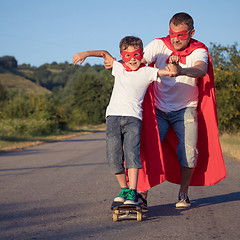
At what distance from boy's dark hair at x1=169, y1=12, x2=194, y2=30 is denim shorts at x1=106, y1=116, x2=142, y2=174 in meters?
1.24

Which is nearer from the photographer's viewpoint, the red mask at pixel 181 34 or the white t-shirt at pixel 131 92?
the white t-shirt at pixel 131 92

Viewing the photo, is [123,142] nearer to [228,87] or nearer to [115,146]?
[115,146]

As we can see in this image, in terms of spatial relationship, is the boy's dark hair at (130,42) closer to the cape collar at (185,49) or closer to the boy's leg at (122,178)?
the cape collar at (185,49)

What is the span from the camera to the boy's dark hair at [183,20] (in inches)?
192

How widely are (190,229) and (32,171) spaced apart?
5.89m

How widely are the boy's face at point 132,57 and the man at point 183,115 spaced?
243mm

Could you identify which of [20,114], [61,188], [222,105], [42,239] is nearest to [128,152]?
[42,239]

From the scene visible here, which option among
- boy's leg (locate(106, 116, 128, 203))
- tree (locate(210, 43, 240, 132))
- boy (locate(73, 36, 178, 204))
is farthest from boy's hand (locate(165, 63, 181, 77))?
tree (locate(210, 43, 240, 132))

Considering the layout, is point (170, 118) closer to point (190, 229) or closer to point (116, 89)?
point (116, 89)

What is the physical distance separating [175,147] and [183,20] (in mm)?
1517

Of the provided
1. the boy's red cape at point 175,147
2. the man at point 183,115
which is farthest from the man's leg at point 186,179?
the boy's red cape at point 175,147

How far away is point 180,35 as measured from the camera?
4.88 m

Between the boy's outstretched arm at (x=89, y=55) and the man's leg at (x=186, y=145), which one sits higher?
the boy's outstretched arm at (x=89, y=55)

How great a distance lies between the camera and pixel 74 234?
3.80 metres
